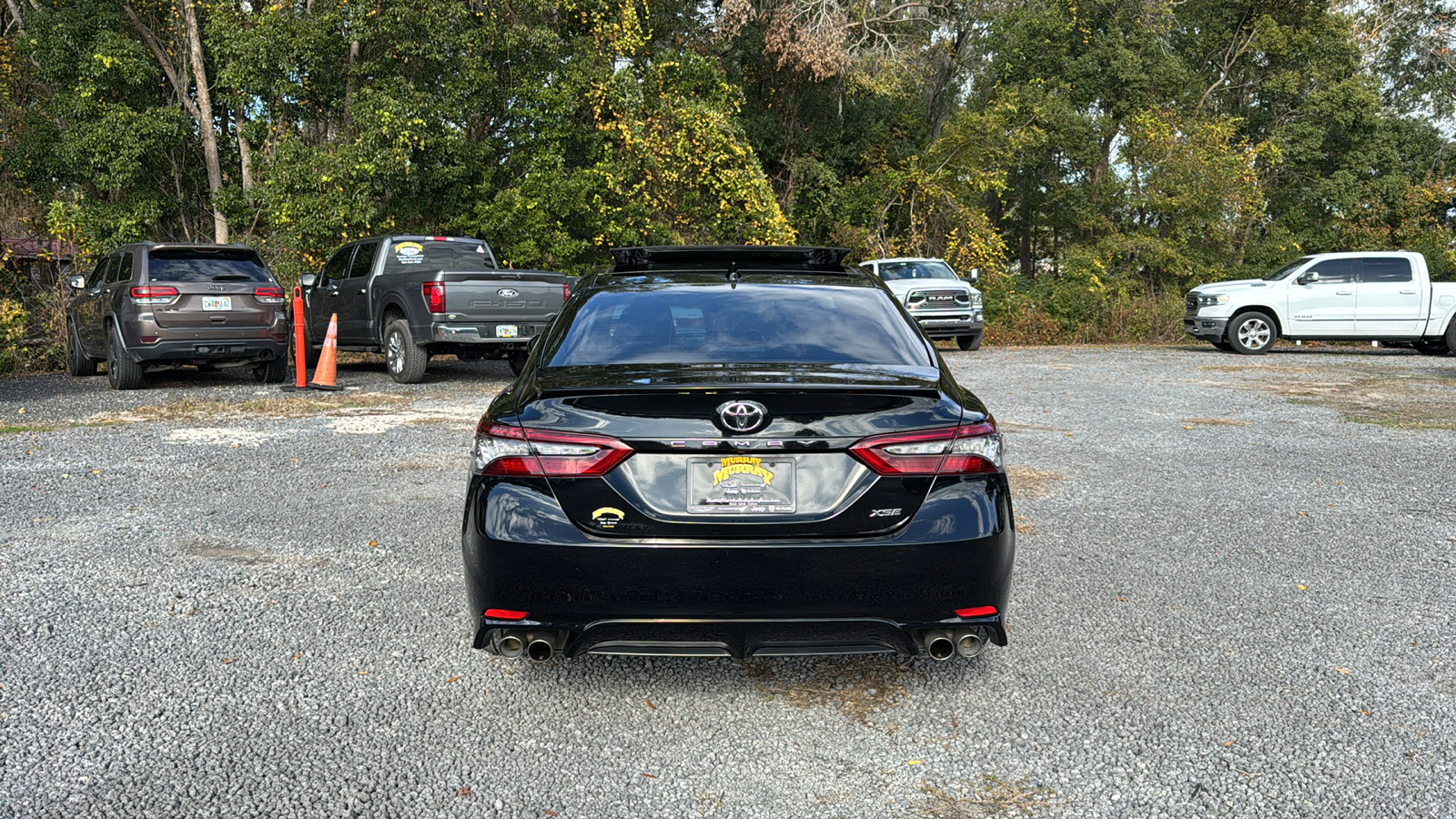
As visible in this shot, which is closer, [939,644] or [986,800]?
[986,800]

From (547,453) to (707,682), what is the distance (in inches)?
44.4

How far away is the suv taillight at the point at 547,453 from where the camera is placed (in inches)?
136

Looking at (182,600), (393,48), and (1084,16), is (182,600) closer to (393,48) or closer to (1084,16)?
A: (393,48)

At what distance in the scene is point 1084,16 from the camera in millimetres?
32625

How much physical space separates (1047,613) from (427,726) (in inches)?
104

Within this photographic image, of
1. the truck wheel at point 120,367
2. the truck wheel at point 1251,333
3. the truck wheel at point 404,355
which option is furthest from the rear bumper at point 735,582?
the truck wheel at point 1251,333

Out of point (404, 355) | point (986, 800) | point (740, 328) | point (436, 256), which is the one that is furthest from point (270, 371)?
point (986, 800)

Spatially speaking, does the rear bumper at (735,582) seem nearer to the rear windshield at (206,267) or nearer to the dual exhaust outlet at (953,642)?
the dual exhaust outlet at (953,642)

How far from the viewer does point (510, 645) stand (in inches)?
142

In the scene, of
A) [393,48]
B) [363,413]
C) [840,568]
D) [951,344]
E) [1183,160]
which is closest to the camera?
[840,568]

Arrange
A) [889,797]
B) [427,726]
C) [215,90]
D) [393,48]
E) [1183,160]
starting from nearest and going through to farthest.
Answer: [889,797], [427,726], [393,48], [215,90], [1183,160]

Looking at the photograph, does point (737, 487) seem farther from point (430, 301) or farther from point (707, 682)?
point (430, 301)

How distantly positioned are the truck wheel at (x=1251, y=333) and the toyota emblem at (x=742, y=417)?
Result: 64.7 ft

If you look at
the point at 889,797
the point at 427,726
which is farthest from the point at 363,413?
the point at 889,797
